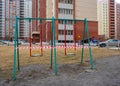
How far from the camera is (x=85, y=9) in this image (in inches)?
2808

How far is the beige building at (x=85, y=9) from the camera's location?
231ft

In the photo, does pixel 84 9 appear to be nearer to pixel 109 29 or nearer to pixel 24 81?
pixel 109 29

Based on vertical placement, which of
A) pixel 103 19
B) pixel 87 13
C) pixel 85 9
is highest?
pixel 85 9

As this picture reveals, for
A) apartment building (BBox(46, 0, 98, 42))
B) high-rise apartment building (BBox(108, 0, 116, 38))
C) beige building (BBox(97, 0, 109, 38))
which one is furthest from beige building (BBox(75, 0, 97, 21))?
high-rise apartment building (BBox(108, 0, 116, 38))

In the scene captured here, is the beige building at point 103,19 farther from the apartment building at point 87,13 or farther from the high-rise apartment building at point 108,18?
the apartment building at point 87,13

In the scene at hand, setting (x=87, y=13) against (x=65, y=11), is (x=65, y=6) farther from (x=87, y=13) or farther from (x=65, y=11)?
(x=87, y=13)

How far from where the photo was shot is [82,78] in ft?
28.2

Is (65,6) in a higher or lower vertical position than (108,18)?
higher

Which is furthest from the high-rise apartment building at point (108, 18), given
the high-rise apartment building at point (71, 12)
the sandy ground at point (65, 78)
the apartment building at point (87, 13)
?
the sandy ground at point (65, 78)

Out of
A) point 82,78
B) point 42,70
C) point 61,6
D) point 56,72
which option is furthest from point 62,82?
point 61,6

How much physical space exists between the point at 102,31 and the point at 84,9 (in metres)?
29.9

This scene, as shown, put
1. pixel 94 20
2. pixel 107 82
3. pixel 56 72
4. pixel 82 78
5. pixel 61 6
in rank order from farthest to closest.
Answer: pixel 94 20 < pixel 61 6 < pixel 56 72 < pixel 82 78 < pixel 107 82

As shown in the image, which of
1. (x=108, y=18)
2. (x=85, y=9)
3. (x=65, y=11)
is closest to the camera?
(x=65, y=11)

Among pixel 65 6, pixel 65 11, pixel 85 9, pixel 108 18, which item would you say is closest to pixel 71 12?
pixel 65 11
